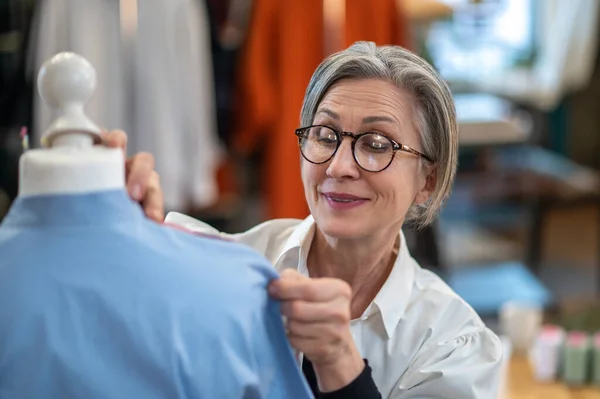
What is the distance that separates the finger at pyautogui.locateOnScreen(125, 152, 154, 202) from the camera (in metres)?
1.01

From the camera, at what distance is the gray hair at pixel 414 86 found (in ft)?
4.17

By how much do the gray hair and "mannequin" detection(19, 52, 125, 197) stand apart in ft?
1.77

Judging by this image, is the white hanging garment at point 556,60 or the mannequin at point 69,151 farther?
the white hanging garment at point 556,60

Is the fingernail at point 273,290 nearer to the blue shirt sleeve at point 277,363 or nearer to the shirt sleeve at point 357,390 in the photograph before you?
the blue shirt sleeve at point 277,363

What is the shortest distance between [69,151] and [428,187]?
74 cm

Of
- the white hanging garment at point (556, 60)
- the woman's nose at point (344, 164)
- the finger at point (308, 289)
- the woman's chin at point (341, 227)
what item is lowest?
the finger at point (308, 289)

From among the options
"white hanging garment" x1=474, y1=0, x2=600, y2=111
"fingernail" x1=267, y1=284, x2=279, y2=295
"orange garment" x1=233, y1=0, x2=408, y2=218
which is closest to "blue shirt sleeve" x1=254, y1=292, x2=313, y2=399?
"fingernail" x1=267, y1=284, x2=279, y2=295

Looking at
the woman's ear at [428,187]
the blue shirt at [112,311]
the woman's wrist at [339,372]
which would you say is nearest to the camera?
the blue shirt at [112,311]

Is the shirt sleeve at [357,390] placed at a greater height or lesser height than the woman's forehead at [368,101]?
lesser

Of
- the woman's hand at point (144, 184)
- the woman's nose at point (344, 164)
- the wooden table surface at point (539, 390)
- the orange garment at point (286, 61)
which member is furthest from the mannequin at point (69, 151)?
the orange garment at point (286, 61)

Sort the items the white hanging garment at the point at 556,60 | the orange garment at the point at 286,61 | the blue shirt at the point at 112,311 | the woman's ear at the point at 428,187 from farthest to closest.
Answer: the white hanging garment at the point at 556,60
the orange garment at the point at 286,61
the woman's ear at the point at 428,187
the blue shirt at the point at 112,311

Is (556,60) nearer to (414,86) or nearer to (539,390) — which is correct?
(539,390)

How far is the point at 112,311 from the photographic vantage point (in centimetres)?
77

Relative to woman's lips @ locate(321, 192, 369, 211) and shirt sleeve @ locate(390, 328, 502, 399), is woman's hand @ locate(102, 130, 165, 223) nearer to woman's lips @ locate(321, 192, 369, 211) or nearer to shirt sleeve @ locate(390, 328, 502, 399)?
woman's lips @ locate(321, 192, 369, 211)
